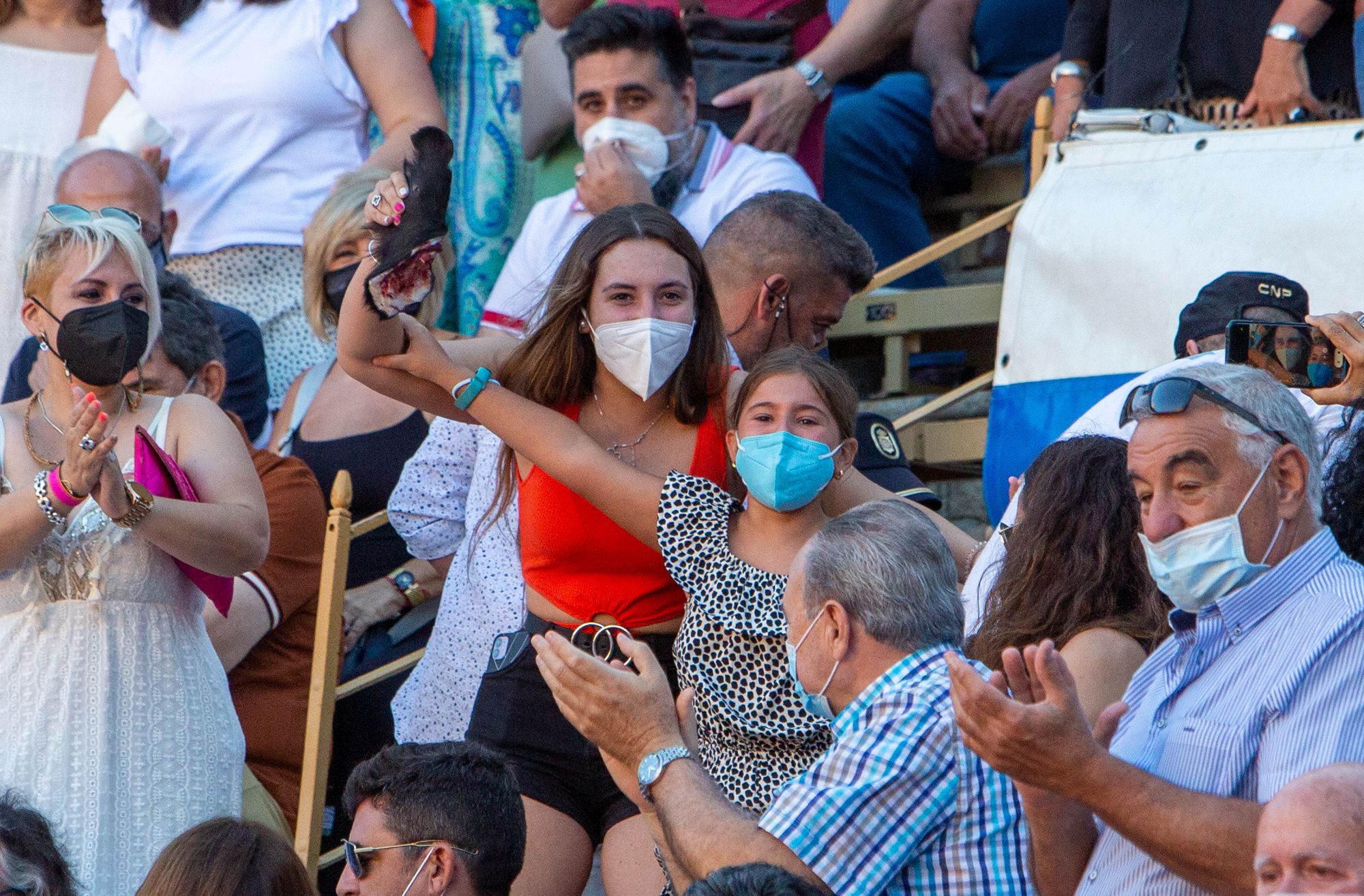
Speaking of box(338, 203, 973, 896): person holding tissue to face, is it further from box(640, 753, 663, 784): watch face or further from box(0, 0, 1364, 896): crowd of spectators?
box(640, 753, 663, 784): watch face

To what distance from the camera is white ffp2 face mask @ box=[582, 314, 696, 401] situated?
3.98 m

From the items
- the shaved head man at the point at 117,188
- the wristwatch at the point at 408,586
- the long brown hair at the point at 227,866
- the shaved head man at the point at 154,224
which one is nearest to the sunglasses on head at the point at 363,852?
→ the long brown hair at the point at 227,866

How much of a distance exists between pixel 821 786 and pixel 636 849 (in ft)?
3.10

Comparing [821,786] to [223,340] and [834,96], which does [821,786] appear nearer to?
[223,340]

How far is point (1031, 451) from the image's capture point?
5527 millimetres

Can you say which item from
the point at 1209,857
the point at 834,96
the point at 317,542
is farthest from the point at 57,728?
the point at 834,96

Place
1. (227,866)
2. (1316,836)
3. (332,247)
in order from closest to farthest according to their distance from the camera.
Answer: (1316,836) → (227,866) → (332,247)

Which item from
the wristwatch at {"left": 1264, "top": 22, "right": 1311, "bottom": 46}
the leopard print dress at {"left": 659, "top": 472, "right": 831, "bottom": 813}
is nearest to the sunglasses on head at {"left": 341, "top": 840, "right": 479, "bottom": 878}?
the leopard print dress at {"left": 659, "top": 472, "right": 831, "bottom": 813}

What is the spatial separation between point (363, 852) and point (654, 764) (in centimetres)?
79

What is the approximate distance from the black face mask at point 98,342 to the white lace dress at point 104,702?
0.20 m

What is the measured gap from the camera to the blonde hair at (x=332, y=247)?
5434 mm

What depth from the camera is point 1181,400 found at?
294 centimetres

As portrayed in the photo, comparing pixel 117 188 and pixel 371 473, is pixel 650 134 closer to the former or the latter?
pixel 371 473

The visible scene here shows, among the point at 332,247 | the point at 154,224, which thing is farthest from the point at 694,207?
the point at 154,224
